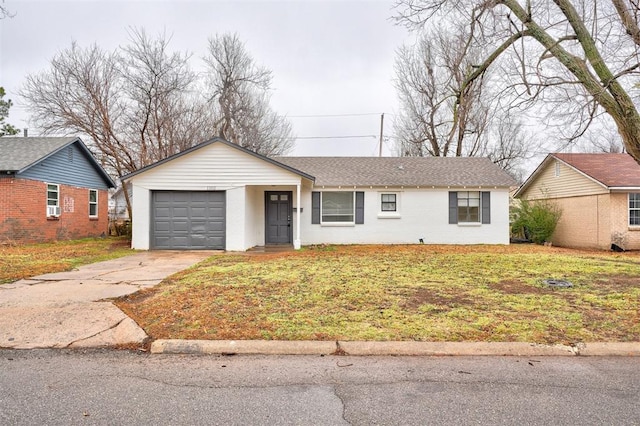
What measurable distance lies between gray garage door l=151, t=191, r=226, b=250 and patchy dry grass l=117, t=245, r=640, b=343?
4451mm

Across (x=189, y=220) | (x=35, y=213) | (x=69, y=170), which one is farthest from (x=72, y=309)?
(x=69, y=170)

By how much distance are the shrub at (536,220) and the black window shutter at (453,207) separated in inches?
154

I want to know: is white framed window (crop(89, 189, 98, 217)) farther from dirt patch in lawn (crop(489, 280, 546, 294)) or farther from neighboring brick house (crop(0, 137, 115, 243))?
dirt patch in lawn (crop(489, 280, 546, 294))

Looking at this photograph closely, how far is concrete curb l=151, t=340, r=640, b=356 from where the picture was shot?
3.96m

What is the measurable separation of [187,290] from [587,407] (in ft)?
19.0

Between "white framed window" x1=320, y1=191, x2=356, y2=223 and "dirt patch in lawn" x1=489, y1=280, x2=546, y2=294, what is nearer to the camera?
"dirt patch in lawn" x1=489, y1=280, x2=546, y2=294

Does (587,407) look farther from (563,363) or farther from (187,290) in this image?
(187,290)

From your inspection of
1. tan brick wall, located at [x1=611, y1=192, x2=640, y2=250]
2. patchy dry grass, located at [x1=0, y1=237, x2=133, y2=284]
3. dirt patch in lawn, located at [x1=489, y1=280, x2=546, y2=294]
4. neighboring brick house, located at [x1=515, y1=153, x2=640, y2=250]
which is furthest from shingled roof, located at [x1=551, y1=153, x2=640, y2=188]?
patchy dry grass, located at [x1=0, y1=237, x2=133, y2=284]

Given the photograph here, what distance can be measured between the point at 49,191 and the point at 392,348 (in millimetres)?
19121

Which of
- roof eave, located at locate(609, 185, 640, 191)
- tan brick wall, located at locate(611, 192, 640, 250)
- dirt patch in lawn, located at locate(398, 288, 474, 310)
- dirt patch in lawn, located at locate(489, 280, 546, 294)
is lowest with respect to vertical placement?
dirt patch in lawn, located at locate(489, 280, 546, 294)

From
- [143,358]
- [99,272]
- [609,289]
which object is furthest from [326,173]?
[143,358]

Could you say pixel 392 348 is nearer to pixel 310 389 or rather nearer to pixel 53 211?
pixel 310 389

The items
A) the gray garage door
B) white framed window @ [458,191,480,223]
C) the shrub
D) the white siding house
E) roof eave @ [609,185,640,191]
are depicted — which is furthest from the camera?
the shrub

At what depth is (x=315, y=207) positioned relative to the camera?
16469 millimetres
